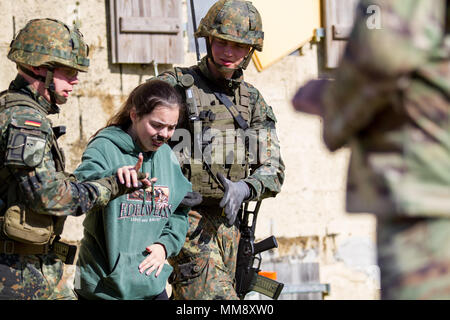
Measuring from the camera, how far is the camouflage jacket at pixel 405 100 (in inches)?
76.1

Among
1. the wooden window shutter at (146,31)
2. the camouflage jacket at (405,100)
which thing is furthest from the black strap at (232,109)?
the camouflage jacket at (405,100)

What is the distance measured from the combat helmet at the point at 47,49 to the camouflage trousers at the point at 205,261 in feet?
4.45

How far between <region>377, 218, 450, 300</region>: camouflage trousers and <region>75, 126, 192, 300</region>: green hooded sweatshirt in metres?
2.15

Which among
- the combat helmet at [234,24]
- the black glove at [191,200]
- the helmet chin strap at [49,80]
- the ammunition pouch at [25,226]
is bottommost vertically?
the ammunition pouch at [25,226]

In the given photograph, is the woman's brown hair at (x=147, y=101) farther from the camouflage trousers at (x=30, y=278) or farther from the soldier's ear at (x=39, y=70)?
the camouflage trousers at (x=30, y=278)

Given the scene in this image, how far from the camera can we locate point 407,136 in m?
1.98

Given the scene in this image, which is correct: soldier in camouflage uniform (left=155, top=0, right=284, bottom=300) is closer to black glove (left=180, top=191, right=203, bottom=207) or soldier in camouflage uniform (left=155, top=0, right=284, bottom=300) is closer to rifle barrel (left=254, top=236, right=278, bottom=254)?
black glove (left=180, top=191, right=203, bottom=207)

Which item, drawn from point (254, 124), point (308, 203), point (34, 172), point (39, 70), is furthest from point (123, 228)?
point (308, 203)

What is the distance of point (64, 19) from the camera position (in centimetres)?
641

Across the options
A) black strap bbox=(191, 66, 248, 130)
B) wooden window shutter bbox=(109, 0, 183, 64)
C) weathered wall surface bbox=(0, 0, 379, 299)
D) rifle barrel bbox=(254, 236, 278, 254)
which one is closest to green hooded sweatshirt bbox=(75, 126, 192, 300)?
black strap bbox=(191, 66, 248, 130)

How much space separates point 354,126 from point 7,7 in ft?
16.0

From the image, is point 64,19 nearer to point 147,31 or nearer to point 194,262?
point 147,31

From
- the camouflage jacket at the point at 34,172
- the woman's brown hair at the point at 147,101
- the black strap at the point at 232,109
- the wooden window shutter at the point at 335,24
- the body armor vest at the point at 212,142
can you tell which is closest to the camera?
the camouflage jacket at the point at 34,172
